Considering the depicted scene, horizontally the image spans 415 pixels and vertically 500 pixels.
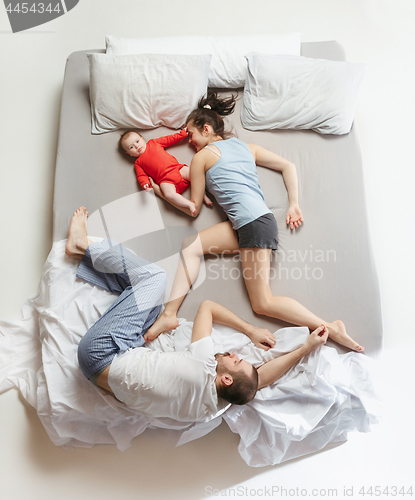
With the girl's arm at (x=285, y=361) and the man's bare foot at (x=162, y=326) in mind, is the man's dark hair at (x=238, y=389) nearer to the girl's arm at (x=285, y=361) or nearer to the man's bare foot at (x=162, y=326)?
the girl's arm at (x=285, y=361)

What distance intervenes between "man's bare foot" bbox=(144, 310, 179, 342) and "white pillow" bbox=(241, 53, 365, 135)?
42.5 inches

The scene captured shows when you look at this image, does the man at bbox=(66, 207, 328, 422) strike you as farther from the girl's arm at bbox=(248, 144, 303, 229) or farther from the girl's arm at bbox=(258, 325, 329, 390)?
the girl's arm at bbox=(248, 144, 303, 229)

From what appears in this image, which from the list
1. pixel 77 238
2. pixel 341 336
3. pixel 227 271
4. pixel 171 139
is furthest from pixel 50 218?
pixel 341 336

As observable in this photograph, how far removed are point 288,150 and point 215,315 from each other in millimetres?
911

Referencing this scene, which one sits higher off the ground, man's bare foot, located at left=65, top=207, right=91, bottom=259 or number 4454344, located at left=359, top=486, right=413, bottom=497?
man's bare foot, located at left=65, top=207, right=91, bottom=259

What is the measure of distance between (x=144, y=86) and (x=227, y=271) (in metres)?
0.99

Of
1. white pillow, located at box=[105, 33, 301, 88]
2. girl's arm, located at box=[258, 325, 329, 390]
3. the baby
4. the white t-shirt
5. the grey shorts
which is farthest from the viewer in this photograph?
white pillow, located at box=[105, 33, 301, 88]

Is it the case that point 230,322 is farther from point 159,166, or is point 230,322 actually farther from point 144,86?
point 144,86

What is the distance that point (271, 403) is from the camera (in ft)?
5.14

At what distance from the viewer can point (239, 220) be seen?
1.73 m

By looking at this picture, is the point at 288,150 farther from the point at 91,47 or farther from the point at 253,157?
the point at 91,47

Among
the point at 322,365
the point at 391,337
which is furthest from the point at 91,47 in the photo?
the point at 391,337

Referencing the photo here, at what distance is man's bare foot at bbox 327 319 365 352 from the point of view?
64.1 inches

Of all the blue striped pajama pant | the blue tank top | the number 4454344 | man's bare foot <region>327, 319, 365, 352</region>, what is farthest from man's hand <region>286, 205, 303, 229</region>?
the number 4454344
